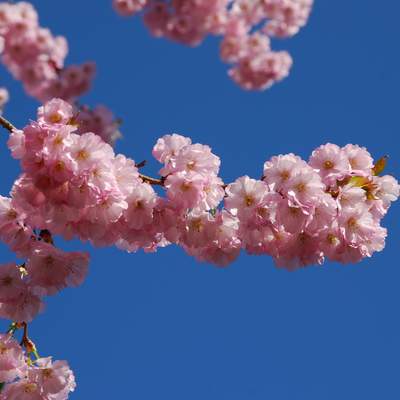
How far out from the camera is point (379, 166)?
4.11m

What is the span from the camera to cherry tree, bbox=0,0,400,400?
362 centimetres

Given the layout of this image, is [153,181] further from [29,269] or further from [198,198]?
[29,269]

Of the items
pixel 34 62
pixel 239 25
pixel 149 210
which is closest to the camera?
pixel 149 210

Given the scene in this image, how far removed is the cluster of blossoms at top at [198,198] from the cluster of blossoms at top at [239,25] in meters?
9.59

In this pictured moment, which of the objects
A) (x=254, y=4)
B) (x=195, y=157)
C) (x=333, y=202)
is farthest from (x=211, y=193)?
(x=254, y=4)

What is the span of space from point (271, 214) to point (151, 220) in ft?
2.36

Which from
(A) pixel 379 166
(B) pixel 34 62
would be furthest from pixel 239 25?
(A) pixel 379 166

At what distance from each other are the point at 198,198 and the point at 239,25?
11.7 m

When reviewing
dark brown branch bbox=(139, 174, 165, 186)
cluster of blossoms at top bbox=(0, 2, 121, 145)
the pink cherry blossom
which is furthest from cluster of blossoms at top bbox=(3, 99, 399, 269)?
cluster of blossoms at top bbox=(0, 2, 121, 145)

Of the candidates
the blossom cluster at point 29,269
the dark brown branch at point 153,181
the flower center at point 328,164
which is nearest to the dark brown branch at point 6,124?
the blossom cluster at point 29,269

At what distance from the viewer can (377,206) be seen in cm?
412

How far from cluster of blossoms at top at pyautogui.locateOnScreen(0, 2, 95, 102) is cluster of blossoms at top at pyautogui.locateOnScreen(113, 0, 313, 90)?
1.92 metres

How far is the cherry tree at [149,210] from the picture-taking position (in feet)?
11.9

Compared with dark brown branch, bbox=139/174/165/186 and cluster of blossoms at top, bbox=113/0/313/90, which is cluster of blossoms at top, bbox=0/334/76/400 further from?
cluster of blossoms at top, bbox=113/0/313/90
